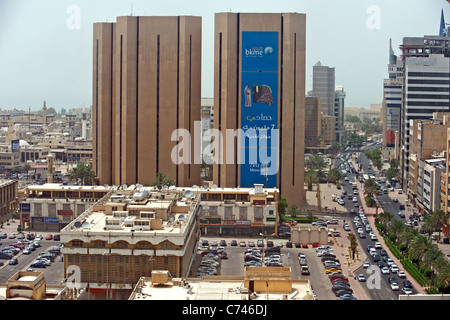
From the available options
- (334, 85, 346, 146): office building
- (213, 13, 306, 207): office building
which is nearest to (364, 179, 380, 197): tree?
(213, 13, 306, 207): office building

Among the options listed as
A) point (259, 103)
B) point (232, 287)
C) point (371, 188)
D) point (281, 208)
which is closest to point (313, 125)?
point (371, 188)

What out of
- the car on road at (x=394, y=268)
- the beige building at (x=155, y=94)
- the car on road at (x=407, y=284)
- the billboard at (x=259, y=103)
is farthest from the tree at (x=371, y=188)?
the car on road at (x=407, y=284)

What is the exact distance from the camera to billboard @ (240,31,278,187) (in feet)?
78.1

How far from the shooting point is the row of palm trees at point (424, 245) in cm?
1374

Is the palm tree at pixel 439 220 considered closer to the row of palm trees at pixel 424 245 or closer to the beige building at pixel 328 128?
the row of palm trees at pixel 424 245

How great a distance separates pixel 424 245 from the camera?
51.4 feet

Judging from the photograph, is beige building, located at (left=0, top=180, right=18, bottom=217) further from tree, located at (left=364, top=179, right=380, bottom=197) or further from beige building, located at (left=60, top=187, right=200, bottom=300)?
tree, located at (left=364, top=179, right=380, bottom=197)

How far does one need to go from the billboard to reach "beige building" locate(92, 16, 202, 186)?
2180 millimetres

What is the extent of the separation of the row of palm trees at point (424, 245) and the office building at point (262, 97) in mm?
4362

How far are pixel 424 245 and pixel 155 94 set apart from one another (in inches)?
502

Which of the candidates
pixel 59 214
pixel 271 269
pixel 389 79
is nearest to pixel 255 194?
pixel 59 214

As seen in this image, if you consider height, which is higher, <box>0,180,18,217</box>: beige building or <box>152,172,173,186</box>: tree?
<box>152,172,173,186</box>: tree

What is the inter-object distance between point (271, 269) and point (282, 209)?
509 inches
